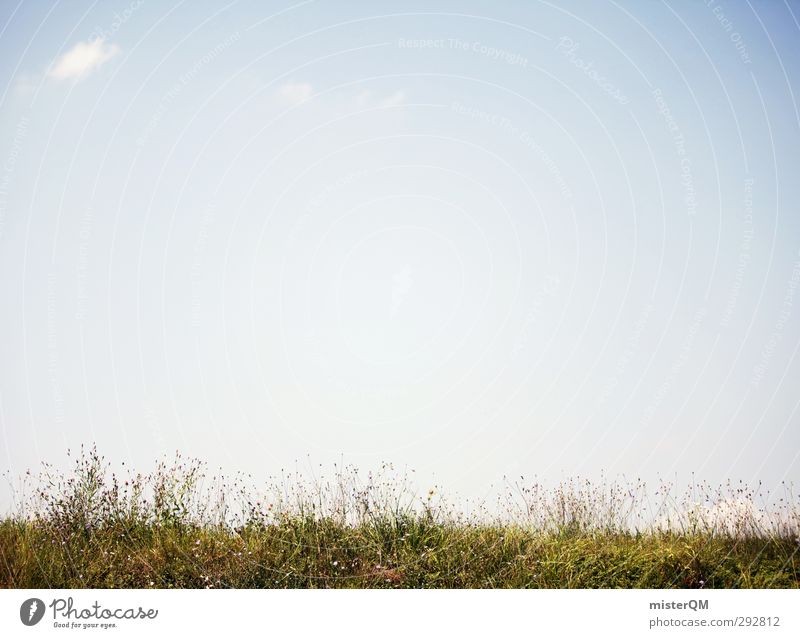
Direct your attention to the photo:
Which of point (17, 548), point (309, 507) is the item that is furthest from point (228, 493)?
point (17, 548)

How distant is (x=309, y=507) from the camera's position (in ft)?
23.0

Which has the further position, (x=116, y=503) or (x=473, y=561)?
(x=116, y=503)

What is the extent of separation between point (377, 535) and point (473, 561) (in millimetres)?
832
